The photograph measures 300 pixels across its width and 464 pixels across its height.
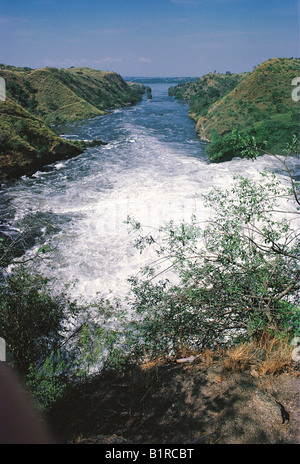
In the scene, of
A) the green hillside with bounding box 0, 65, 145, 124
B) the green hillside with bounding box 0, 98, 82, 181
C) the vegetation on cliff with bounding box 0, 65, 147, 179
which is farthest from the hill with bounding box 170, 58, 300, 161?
the green hillside with bounding box 0, 65, 145, 124

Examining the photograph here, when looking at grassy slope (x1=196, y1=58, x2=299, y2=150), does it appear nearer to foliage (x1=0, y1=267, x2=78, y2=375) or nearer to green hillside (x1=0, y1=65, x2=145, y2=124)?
green hillside (x1=0, y1=65, x2=145, y2=124)

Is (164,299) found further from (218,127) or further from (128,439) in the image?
(218,127)

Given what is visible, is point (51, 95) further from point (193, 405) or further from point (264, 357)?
point (193, 405)

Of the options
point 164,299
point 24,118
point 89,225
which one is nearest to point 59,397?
point 164,299

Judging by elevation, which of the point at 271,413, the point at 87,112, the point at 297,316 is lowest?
the point at 271,413

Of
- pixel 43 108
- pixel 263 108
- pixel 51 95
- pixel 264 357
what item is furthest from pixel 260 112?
pixel 51 95

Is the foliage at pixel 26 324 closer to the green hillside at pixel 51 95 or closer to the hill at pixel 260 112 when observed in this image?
the hill at pixel 260 112

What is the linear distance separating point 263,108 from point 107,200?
1090 inches

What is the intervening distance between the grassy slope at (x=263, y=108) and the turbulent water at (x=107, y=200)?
156 inches

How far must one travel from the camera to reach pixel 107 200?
16828 millimetres

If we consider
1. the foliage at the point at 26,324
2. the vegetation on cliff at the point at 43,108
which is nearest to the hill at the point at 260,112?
the vegetation on cliff at the point at 43,108

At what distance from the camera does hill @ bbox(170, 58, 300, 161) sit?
82.9ft

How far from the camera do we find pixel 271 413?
3404 mm

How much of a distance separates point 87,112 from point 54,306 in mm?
47219
